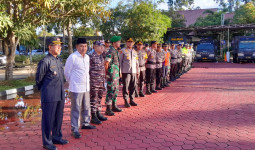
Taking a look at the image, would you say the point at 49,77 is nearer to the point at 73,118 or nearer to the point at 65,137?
the point at 73,118

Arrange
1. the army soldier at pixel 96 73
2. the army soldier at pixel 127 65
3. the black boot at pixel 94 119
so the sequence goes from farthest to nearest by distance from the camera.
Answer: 1. the army soldier at pixel 127 65
2. the black boot at pixel 94 119
3. the army soldier at pixel 96 73

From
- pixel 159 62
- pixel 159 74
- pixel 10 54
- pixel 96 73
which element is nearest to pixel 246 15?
pixel 159 74

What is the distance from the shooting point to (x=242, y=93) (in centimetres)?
→ 852

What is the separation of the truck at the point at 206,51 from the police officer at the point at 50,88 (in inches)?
865

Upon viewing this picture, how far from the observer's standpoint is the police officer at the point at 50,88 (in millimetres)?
3768

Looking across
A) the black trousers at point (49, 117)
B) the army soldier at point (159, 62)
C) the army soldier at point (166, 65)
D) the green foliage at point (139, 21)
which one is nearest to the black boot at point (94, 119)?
the black trousers at point (49, 117)

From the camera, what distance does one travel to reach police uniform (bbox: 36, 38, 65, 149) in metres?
3.75

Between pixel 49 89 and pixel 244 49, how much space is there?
21.7m

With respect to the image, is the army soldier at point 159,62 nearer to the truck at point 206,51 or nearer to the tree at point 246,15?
the truck at point 206,51

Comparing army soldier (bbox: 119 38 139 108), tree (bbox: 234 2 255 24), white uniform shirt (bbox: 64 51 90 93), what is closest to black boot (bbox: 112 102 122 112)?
army soldier (bbox: 119 38 139 108)

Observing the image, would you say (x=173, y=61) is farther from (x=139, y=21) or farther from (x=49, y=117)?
(x=139, y=21)

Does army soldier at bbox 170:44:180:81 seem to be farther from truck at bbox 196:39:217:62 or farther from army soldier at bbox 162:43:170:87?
truck at bbox 196:39:217:62

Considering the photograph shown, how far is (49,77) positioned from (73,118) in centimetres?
101

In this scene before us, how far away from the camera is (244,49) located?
71.8 ft
